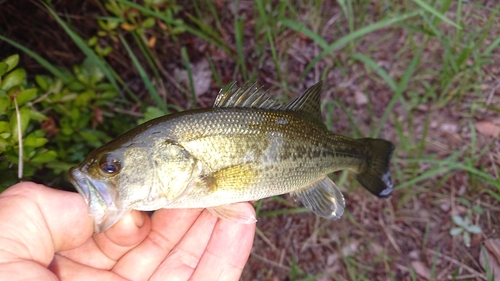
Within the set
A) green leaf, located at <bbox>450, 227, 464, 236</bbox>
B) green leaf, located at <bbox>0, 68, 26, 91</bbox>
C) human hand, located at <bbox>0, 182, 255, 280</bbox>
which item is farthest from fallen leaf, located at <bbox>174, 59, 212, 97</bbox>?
green leaf, located at <bbox>450, 227, 464, 236</bbox>

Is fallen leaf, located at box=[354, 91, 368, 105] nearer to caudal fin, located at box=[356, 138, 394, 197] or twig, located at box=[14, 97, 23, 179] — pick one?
caudal fin, located at box=[356, 138, 394, 197]

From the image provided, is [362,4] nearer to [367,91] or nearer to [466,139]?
[367,91]

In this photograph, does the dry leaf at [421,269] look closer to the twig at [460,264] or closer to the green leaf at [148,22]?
the twig at [460,264]

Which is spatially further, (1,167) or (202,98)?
(202,98)

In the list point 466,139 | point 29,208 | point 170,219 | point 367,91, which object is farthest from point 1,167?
point 466,139

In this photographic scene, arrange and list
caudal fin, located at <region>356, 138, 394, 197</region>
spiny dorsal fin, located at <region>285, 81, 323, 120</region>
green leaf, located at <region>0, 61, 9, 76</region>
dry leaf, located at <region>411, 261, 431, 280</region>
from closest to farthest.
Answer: green leaf, located at <region>0, 61, 9, 76</region> → spiny dorsal fin, located at <region>285, 81, 323, 120</region> → caudal fin, located at <region>356, 138, 394, 197</region> → dry leaf, located at <region>411, 261, 431, 280</region>

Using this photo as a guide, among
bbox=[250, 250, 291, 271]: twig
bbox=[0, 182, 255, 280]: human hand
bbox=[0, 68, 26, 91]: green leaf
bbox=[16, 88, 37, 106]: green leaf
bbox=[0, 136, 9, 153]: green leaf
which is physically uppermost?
bbox=[0, 68, 26, 91]: green leaf
